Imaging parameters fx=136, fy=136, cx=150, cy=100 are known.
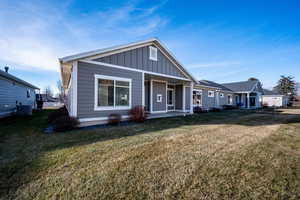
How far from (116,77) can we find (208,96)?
13669 millimetres

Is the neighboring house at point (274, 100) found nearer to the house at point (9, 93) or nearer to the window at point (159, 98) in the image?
the window at point (159, 98)

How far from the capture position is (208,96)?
1747 cm

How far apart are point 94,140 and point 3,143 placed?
277 cm

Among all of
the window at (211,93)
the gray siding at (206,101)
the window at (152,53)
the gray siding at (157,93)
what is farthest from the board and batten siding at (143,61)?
the window at (211,93)

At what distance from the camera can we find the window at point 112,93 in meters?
6.96

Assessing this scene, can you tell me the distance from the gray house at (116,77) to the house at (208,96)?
5.54 meters

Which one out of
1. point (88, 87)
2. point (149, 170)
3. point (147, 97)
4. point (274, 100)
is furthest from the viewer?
point (274, 100)

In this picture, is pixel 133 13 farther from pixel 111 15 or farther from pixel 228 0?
pixel 228 0

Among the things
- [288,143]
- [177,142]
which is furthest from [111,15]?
[288,143]

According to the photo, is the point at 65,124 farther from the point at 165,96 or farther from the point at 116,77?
the point at 165,96

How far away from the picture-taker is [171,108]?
13766 mm

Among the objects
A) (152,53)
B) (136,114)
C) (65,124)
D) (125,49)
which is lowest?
(65,124)

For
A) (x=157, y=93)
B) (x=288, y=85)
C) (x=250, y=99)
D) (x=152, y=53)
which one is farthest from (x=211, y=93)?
(x=288, y=85)

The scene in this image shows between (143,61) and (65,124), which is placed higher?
(143,61)
